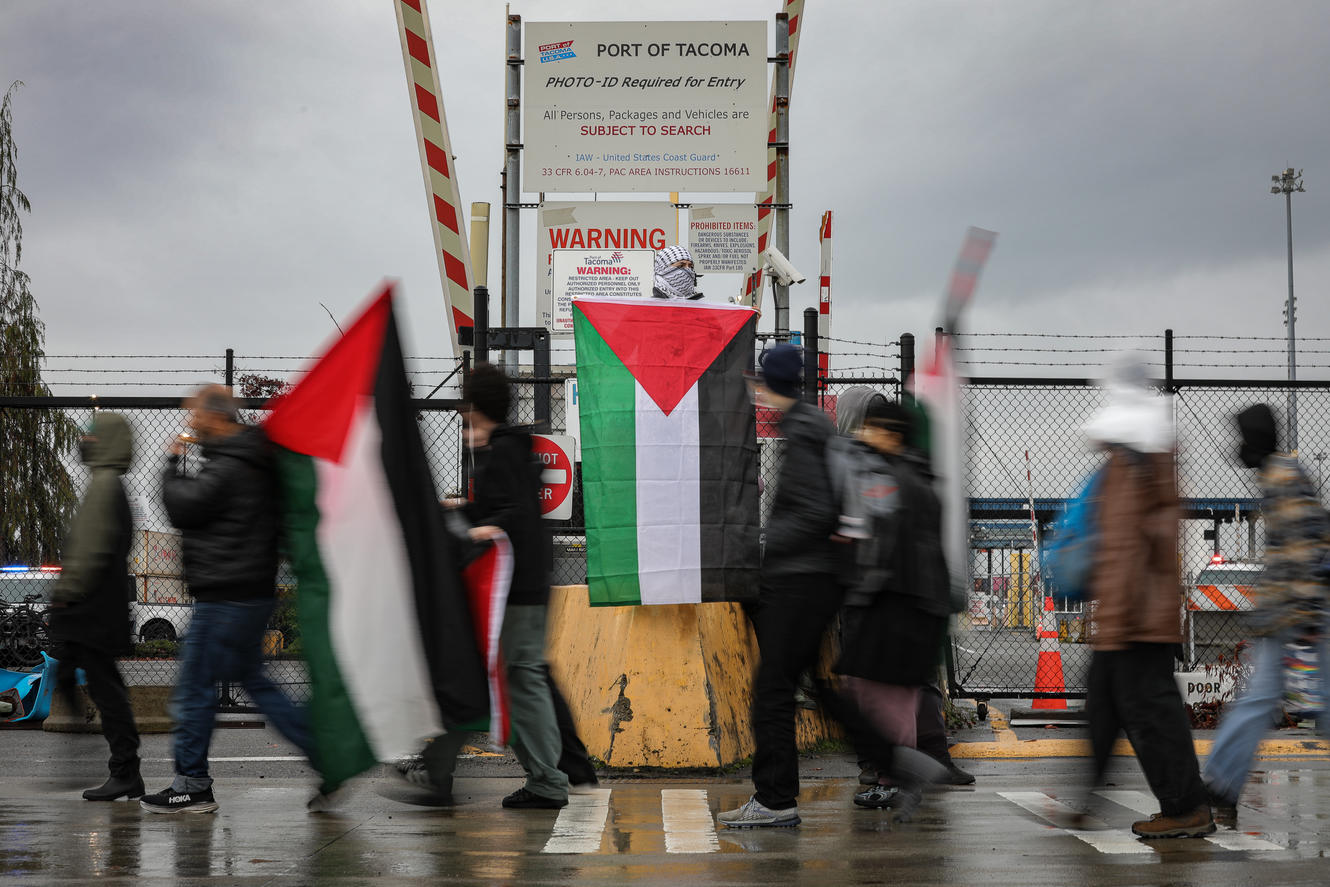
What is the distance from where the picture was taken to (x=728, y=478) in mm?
7559

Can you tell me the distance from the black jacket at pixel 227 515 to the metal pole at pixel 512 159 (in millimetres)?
10364

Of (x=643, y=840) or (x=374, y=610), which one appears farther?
(x=374, y=610)

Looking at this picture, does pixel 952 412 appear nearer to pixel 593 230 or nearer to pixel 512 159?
pixel 512 159

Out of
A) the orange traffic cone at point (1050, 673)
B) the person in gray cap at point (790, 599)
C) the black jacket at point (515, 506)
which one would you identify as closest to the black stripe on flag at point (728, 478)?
the black jacket at point (515, 506)

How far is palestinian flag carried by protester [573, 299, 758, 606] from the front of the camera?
24.5ft

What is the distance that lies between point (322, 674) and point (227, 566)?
0.64m

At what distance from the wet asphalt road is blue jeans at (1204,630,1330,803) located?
20cm

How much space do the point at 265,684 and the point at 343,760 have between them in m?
0.64

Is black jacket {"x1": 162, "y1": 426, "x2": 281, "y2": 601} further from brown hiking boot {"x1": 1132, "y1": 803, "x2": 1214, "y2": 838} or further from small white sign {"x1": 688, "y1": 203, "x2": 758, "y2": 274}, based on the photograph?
small white sign {"x1": 688, "y1": 203, "x2": 758, "y2": 274}

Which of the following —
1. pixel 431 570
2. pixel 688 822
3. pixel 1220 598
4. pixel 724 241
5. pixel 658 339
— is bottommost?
pixel 688 822

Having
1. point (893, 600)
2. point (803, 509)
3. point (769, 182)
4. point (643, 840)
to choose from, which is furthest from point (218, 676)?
point (769, 182)

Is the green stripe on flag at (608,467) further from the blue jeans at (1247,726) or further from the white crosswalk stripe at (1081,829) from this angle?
the blue jeans at (1247,726)

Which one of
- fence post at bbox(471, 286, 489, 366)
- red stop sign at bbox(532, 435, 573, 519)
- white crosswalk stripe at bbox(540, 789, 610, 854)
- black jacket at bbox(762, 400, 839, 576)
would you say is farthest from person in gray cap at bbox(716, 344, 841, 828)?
fence post at bbox(471, 286, 489, 366)

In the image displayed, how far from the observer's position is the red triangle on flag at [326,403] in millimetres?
5816
